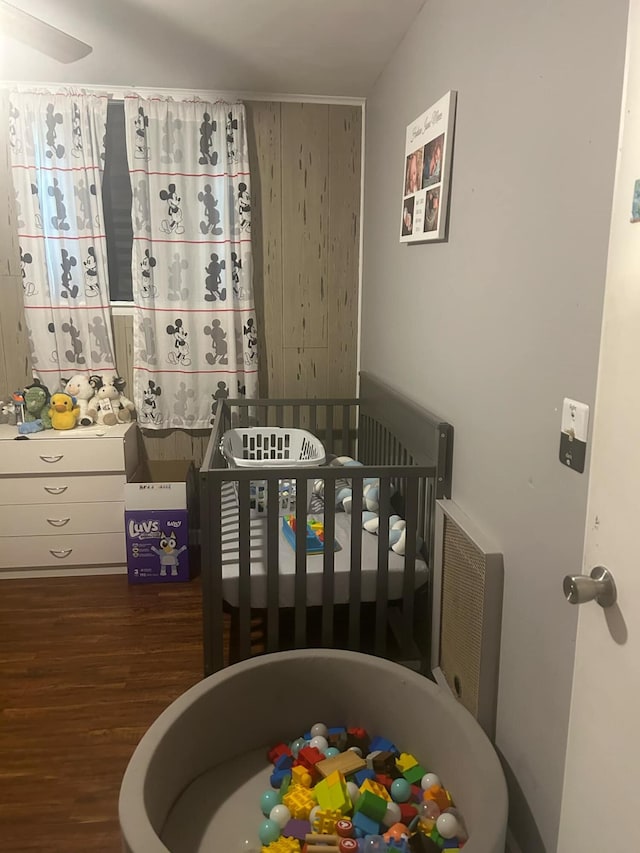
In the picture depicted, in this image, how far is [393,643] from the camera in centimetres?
254

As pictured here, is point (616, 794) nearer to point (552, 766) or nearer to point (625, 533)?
point (625, 533)

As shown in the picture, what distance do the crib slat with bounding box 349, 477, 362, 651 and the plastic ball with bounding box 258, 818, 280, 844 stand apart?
2.18 feet

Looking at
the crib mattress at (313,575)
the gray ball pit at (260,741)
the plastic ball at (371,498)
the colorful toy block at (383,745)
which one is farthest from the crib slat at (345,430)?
the colorful toy block at (383,745)

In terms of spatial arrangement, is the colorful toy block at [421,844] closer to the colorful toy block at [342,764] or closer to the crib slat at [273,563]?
the colorful toy block at [342,764]

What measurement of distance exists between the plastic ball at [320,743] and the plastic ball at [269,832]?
274 mm

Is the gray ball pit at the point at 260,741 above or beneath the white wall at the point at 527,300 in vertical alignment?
beneath

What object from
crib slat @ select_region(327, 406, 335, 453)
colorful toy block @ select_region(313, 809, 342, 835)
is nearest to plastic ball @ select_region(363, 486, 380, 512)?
crib slat @ select_region(327, 406, 335, 453)

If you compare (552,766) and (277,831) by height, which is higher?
(552,766)

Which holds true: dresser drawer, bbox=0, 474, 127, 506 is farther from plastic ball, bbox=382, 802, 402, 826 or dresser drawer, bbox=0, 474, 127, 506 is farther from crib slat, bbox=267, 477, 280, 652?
plastic ball, bbox=382, 802, 402, 826

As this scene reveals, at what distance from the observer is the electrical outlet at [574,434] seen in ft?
3.98

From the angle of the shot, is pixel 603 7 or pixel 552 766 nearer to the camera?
pixel 603 7

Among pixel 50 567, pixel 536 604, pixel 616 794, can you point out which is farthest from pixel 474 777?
pixel 50 567

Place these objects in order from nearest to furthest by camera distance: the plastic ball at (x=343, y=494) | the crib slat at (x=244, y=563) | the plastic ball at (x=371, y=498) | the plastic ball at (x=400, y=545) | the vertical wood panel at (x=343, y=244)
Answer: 1. the crib slat at (x=244, y=563)
2. the plastic ball at (x=400, y=545)
3. the plastic ball at (x=371, y=498)
4. the plastic ball at (x=343, y=494)
5. the vertical wood panel at (x=343, y=244)

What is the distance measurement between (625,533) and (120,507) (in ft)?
8.83
